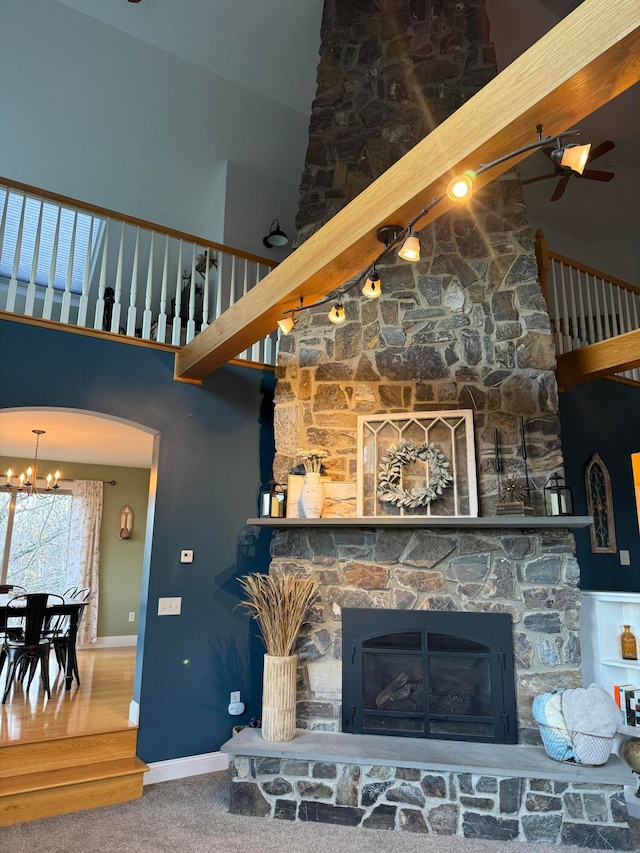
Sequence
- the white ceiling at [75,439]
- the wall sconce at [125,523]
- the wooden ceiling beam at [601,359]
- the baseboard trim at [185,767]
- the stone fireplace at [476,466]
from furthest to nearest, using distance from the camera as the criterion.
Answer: the wall sconce at [125,523], the white ceiling at [75,439], the wooden ceiling beam at [601,359], the baseboard trim at [185,767], the stone fireplace at [476,466]

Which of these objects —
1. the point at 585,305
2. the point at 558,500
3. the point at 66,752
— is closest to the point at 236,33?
the point at 585,305

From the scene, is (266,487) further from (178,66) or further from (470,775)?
(178,66)

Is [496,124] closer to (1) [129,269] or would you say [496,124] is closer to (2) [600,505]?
(2) [600,505]

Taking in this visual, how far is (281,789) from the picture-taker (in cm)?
339

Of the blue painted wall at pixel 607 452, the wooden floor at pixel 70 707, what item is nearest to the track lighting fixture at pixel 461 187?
the wooden floor at pixel 70 707

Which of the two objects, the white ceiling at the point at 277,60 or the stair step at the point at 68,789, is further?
the white ceiling at the point at 277,60

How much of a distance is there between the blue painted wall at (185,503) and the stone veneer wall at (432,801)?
0.78 meters

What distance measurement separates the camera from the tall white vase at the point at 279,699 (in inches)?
139

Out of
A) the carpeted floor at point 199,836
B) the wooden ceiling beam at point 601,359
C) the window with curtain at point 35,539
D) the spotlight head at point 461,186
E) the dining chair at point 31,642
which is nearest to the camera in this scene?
the spotlight head at point 461,186

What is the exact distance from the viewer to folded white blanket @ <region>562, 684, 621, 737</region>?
311 centimetres

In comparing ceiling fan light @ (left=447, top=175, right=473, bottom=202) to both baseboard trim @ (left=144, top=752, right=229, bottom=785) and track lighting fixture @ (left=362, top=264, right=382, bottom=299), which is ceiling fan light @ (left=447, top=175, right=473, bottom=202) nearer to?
track lighting fixture @ (left=362, top=264, right=382, bottom=299)

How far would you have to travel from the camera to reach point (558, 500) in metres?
3.49

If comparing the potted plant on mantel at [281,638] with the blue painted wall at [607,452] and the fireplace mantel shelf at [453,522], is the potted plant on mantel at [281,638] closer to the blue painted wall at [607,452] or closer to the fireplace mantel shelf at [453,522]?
the fireplace mantel shelf at [453,522]

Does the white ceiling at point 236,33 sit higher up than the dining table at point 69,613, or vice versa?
the white ceiling at point 236,33
